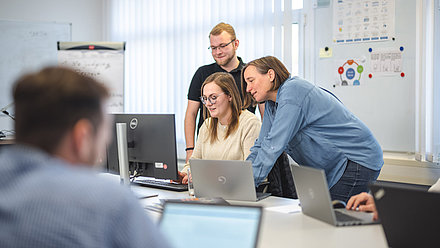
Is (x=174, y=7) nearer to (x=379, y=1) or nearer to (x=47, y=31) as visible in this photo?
(x=47, y=31)

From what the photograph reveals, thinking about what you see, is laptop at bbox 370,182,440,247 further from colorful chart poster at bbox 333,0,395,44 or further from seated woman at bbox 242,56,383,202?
colorful chart poster at bbox 333,0,395,44

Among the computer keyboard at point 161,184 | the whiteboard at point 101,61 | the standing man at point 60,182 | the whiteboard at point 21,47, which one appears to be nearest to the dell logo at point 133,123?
the computer keyboard at point 161,184

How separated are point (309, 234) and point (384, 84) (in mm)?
2203

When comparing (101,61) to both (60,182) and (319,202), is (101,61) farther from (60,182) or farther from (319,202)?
(60,182)

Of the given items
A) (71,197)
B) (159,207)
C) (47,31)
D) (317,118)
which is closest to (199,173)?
(159,207)

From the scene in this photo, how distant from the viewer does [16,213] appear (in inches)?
27.2

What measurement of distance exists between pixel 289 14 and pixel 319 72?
55cm

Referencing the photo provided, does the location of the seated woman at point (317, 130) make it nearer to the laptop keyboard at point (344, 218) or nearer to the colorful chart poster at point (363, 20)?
the laptop keyboard at point (344, 218)

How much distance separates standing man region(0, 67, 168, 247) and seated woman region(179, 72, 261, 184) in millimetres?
1751

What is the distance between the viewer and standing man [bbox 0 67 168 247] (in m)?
0.69

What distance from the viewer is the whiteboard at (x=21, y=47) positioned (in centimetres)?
496

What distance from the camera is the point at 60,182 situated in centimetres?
71

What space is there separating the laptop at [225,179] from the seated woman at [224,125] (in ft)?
1.40

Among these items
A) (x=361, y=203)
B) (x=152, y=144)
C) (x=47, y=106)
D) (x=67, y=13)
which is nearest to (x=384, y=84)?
(x=361, y=203)
